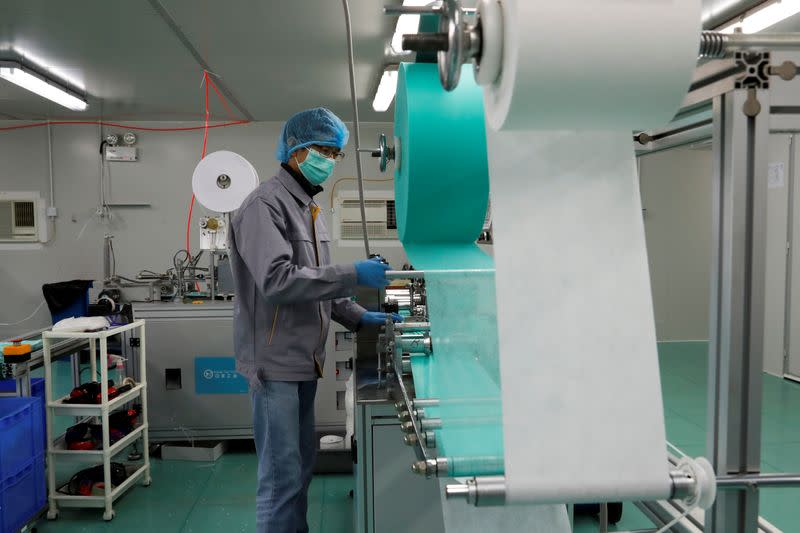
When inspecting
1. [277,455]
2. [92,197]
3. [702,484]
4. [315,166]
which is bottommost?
[277,455]

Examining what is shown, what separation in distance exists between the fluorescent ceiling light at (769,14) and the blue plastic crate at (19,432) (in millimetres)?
3481

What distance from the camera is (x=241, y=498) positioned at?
8.25ft

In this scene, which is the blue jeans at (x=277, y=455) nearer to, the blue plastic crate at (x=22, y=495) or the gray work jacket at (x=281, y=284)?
the gray work jacket at (x=281, y=284)

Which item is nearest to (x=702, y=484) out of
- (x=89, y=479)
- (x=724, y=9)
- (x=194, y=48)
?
(x=89, y=479)

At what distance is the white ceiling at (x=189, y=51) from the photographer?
9.54ft

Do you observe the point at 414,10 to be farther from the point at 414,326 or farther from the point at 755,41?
the point at 414,326

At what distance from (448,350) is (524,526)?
271 millimetres

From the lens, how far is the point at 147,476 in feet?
8.72

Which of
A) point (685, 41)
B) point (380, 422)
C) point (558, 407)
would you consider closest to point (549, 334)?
point (558, 407)

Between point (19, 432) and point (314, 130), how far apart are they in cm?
163

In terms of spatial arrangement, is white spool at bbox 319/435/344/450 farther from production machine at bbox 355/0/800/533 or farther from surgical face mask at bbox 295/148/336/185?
production machine at bbox 355/0/800/533

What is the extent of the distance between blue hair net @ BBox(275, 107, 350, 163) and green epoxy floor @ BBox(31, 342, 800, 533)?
1.59 m

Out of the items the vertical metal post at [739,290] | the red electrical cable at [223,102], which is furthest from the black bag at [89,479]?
the red electrical cable at [223,102]

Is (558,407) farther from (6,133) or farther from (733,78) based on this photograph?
(6,133)
